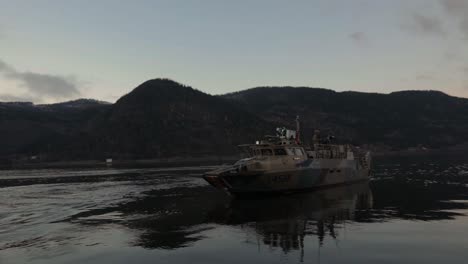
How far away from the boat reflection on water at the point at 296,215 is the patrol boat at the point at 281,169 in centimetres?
142

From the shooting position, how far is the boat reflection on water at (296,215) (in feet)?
95.8

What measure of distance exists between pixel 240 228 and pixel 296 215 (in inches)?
258

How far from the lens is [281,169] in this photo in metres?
48.0

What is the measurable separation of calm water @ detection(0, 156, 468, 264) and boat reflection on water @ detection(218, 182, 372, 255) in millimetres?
75

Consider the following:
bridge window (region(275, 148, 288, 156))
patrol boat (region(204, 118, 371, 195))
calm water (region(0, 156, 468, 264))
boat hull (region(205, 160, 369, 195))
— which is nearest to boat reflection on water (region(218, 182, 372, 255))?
calm water (region(0, 156, 468, 264))

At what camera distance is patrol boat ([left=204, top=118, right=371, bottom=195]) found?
4606cm

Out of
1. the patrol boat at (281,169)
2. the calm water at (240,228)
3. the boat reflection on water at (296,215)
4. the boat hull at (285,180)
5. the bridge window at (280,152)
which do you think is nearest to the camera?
the calm water at (240,228)

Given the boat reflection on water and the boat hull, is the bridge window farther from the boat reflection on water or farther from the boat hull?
the boat reflection on water

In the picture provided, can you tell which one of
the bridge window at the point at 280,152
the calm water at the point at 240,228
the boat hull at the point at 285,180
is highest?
the bridge window at the point at 280,152

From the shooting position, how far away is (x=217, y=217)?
124 ft

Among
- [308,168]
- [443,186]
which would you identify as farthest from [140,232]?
[443,186]

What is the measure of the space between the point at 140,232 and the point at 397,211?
21.3 meters

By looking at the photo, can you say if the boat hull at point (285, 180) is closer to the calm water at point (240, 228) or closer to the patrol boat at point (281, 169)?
the patrol boat at point (281, 169)

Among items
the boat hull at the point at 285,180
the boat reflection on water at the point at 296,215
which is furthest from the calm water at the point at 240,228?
the boat hull at the point at 285,180
